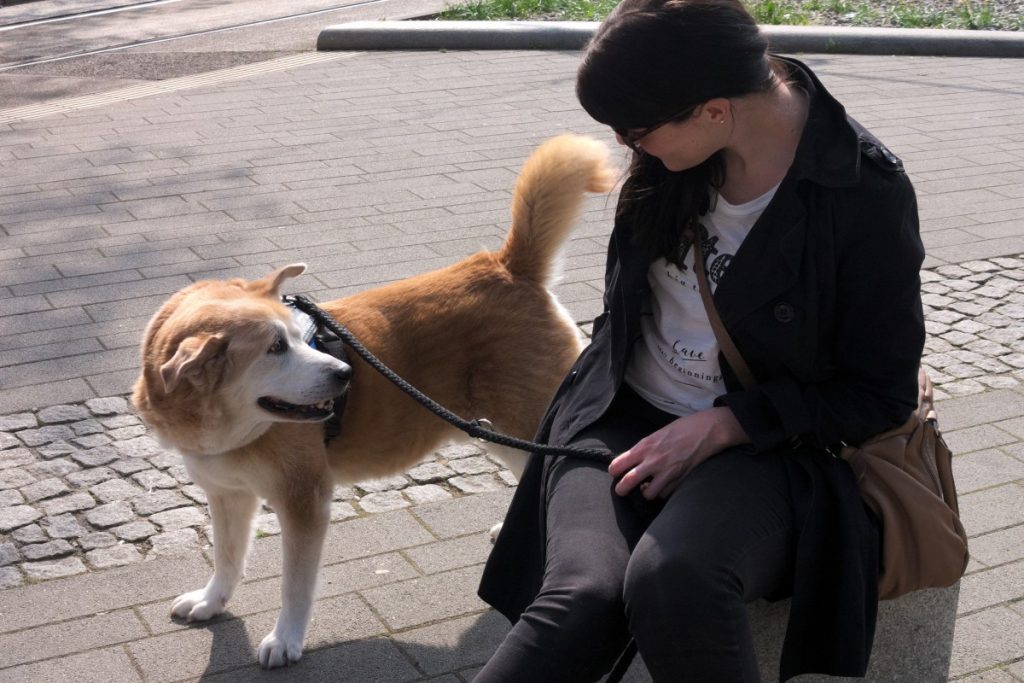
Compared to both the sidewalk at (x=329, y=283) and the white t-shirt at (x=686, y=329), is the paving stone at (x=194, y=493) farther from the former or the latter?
the white t-shirt at (x=686, y=329)

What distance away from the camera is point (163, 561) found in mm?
3600

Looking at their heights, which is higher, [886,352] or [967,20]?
[886,352]

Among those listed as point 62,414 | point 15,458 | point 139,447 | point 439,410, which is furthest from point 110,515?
point 439,410

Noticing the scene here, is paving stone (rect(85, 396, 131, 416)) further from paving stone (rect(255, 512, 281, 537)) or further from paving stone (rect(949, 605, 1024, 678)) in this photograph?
paving stone (rect(949, 605, 1024, 678))

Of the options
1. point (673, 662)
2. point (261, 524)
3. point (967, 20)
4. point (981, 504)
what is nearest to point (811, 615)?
point (673, 662)

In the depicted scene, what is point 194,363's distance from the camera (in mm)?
2916

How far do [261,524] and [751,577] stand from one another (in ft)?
6.79

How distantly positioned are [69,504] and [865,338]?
105 inches

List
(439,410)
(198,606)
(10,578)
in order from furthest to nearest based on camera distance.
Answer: (10,578) < (198,606) < (439,410)

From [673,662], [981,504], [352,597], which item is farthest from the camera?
[981,504]

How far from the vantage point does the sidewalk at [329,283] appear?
327 centimetres

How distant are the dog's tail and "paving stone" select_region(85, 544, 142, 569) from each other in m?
1.46

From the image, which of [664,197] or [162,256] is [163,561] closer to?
[664,197]

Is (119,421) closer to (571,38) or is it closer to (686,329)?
(686,329)
